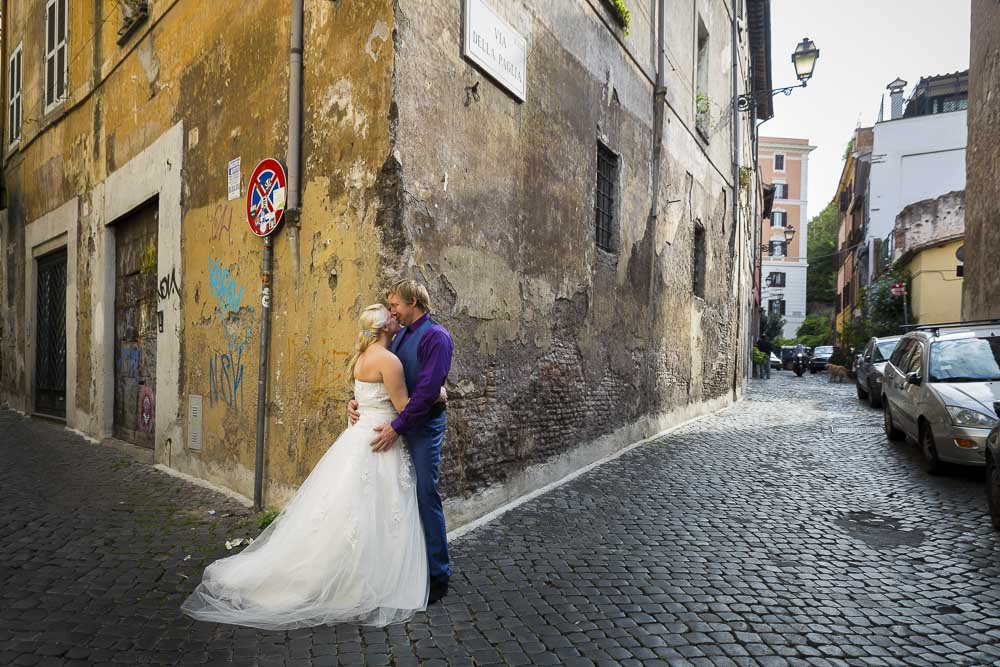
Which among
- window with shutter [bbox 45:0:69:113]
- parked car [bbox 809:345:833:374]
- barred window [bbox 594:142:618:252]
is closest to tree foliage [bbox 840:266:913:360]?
parked car [bbox 809:345:833:374]

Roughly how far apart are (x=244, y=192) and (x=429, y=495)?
3.57 meters

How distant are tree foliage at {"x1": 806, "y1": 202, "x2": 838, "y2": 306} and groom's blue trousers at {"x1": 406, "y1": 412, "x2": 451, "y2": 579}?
59.2 metres

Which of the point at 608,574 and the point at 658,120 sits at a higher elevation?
the point at 658,120

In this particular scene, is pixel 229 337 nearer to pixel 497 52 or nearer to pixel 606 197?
pixel 497 52

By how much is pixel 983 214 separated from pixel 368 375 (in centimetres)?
1507

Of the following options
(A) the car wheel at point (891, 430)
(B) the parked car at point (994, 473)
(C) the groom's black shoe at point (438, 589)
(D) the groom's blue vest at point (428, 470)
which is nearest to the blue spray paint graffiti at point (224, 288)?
(D) the groom's blue vest at point (428, 470)

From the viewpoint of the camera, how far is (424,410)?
3.76 meters

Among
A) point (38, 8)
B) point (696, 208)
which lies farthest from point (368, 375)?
point (38, 8)

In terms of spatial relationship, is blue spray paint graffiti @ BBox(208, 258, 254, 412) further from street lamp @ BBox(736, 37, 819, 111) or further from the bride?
street lamp @ BBox(736, 37, 819, 111)

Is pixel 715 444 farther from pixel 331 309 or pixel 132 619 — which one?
pixel 132 619

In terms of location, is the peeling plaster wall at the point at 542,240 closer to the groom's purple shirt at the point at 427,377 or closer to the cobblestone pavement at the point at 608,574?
the cobblestone pavement at the point at 608,574

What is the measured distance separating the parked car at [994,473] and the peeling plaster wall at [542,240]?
366 cm

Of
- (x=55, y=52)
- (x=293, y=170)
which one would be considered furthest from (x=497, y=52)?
(x=55, y=52)

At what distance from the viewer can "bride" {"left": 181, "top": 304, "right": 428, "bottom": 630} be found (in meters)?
3.53
